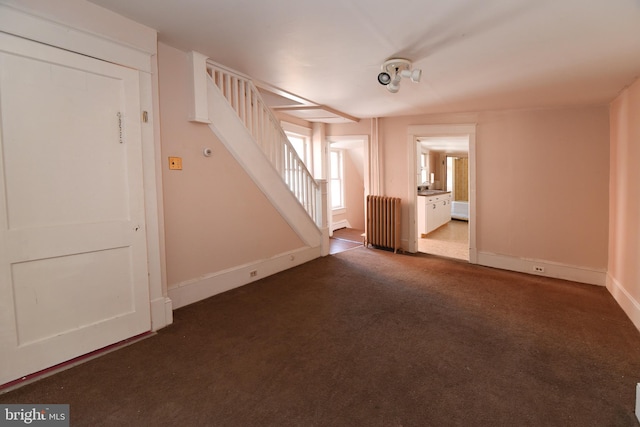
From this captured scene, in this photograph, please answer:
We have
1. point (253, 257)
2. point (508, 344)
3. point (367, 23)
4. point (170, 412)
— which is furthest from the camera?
point (253, 257)

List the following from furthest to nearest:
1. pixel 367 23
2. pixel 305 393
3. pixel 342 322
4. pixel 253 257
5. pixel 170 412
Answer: pixel 253 257 → pixel 342 322 → pixel 367 23 → pixel 305 393 → pixel 170 412

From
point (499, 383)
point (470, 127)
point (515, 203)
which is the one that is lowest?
point (499, 383)

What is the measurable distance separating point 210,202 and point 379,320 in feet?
6.51

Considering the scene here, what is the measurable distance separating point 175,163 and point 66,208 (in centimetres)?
97

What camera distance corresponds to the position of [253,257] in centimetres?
383

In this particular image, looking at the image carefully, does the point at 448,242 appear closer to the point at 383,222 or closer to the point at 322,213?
the point at 383,222

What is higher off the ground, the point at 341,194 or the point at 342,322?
the point at 341,194

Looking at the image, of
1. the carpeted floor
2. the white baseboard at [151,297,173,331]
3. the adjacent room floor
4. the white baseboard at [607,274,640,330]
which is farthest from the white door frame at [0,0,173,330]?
the adjacent room floor

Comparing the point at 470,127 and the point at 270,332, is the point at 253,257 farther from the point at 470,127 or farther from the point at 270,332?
the point at 470,127

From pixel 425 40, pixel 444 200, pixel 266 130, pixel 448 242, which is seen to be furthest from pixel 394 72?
pixel 444 200

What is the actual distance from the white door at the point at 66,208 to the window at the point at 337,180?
538 centimetres

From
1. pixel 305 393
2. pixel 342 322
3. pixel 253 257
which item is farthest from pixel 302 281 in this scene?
pixel 305 393

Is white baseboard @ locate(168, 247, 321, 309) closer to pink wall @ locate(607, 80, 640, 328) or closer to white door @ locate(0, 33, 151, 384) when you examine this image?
white door @ locate(0, 33, 151, 384)

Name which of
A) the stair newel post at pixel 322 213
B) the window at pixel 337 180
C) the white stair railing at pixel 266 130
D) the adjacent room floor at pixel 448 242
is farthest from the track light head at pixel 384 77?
the window at pixel 337 180
